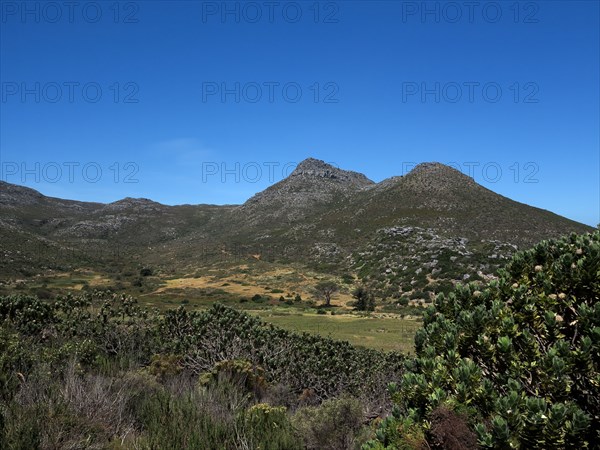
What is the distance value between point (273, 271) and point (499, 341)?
207ft

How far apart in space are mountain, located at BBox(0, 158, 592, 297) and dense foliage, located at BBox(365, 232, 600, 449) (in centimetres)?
4864

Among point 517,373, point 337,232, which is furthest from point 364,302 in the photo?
point 517,373

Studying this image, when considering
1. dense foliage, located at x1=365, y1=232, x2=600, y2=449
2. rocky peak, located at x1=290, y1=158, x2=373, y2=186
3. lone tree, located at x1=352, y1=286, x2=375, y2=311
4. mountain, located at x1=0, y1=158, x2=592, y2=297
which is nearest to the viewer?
dense foliage, located at x1=365, y1=232, x2=600, y2=449

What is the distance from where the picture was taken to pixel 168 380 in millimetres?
9719

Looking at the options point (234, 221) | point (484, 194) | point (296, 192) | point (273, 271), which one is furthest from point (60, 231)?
point (484, 194)

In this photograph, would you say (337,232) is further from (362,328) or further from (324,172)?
(324,172)

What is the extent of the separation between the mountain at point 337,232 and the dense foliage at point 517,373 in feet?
160

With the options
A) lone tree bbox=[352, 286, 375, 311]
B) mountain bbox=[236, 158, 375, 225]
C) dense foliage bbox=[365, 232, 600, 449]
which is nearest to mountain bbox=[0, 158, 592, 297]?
mountain bbox=[236, 158, 375, 225]

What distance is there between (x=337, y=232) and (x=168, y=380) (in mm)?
73768

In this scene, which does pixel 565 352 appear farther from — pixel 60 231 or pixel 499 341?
pixel 60 231

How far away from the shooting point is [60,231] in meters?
119

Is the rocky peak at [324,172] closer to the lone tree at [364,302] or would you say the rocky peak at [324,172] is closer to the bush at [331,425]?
the lone tree at [364,302]

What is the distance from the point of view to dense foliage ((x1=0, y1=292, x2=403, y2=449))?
5230mm

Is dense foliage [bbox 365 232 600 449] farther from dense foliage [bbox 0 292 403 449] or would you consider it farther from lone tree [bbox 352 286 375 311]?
lone tree [bbox 352 286 375 311]
